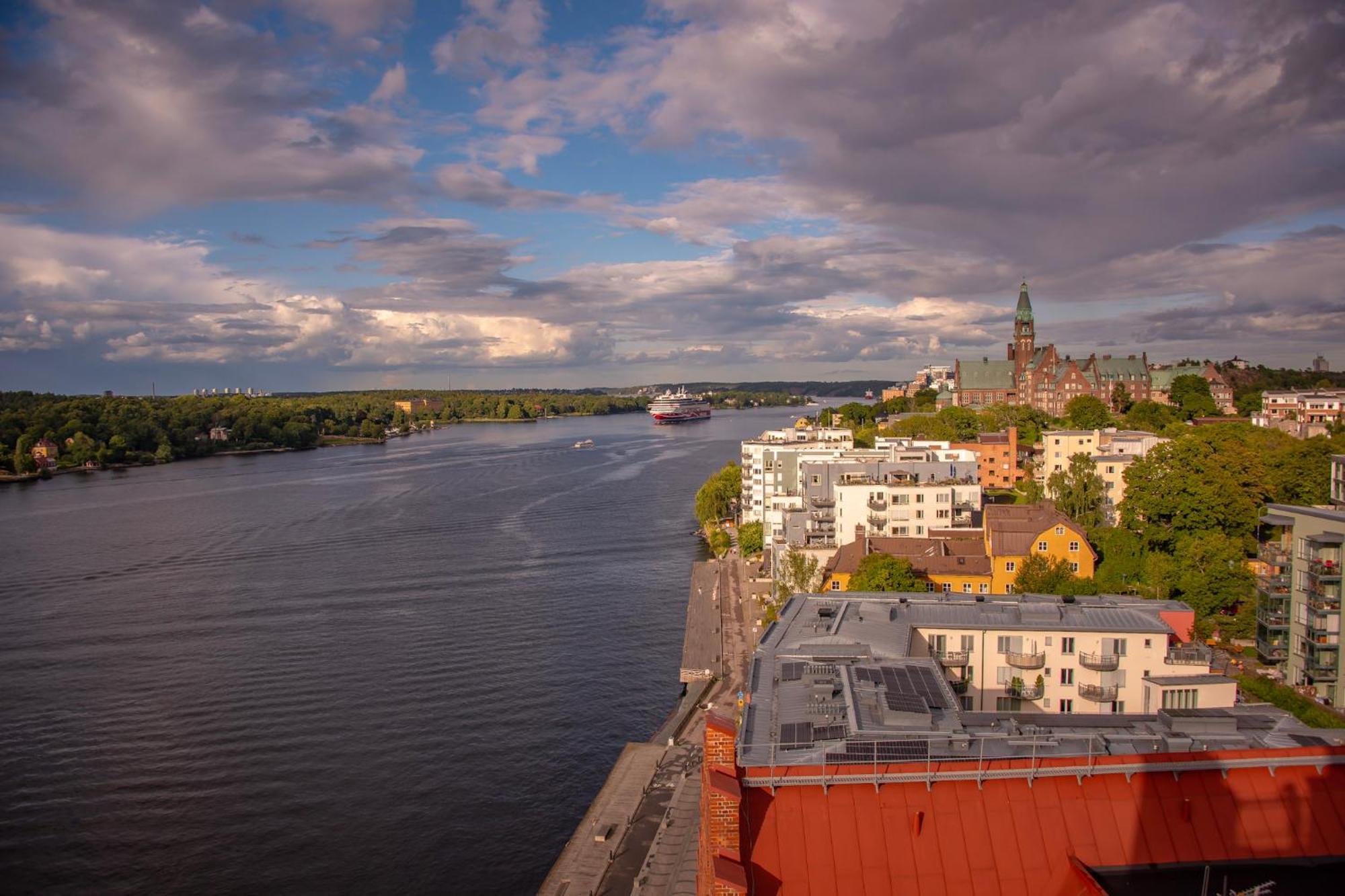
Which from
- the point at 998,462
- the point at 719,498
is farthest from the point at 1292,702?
the point at 998,462

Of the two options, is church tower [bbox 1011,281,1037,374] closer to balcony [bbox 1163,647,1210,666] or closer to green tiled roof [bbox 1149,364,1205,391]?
green tiled roof [bbox 1149,364,1205,391]

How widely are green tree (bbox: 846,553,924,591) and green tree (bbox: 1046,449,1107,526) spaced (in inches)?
522

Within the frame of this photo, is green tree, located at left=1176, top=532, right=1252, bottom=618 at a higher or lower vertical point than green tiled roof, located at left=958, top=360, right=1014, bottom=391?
lower

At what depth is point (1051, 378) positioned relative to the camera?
68.4 metres

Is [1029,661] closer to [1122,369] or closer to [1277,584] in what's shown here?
[1277,584]

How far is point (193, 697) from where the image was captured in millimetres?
21703

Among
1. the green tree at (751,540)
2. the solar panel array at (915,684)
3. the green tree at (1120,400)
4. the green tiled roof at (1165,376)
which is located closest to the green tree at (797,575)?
the green tree at (751,540)

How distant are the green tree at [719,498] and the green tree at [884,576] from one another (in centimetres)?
2068

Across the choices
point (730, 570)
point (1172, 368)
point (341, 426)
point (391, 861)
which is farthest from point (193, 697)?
point (341, 426)

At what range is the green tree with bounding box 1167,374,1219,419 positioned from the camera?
2271 inches

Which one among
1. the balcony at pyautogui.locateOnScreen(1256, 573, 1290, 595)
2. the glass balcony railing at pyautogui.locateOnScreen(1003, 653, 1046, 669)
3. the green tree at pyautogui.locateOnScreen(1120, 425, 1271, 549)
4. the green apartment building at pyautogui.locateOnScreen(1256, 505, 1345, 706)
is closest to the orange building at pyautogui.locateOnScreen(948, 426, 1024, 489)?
the green tree at pyautogui.locateOnScreen(1120, 425, 1271, 549)

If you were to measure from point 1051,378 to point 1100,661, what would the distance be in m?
58.3

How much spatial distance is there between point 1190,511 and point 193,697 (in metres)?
27.7

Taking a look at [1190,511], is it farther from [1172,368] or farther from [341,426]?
[341,426]
